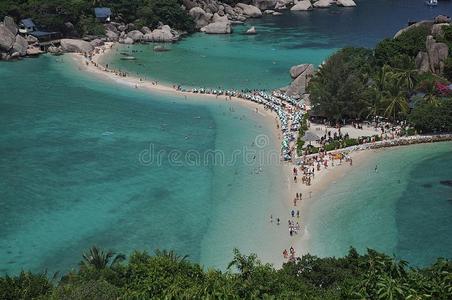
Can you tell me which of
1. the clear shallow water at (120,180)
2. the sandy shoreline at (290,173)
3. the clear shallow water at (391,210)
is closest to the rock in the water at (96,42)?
the sandy shoreline at (290,173)

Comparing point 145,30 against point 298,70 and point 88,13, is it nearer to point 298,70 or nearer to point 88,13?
point 88,13

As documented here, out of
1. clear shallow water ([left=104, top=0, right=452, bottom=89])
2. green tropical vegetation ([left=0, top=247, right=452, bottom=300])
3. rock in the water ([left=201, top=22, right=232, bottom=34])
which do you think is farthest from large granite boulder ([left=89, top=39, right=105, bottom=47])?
green tropical vegetation ([left=0, top=247, right=452, bottom=300])

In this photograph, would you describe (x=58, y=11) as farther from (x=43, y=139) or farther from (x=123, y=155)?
(x=123, y=155)

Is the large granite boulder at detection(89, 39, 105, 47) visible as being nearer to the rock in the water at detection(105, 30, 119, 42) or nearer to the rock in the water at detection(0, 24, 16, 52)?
the rock in the water at detection(105, 30, 119, 42)

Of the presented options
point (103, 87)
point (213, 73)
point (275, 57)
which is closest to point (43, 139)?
point (103, 87)

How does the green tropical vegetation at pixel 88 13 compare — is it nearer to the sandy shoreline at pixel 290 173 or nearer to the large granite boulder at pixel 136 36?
the large granite boulder at pixel 136 36

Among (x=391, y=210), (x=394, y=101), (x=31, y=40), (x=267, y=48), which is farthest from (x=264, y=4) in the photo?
(x=391, y=210)
